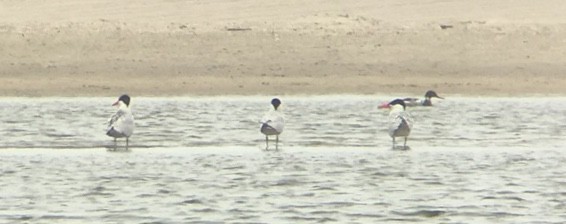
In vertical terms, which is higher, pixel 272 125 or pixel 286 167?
pixel 272 125

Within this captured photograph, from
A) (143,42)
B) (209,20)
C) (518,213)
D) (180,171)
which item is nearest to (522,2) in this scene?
(209,20)

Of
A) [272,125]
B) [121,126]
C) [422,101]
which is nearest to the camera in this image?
[121,126]

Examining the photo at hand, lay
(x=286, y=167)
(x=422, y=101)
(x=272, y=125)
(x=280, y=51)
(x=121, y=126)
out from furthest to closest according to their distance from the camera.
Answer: (x=280, y=51), (x=422, y=101), (x=272, y=125), (x=121, y=126), (x=286, y=167)

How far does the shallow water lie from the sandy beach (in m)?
2.46

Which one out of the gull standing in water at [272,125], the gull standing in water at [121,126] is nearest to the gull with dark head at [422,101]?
the gull standing in water at [272,125]

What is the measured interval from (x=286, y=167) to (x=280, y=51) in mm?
12287

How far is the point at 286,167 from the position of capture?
49.1ft

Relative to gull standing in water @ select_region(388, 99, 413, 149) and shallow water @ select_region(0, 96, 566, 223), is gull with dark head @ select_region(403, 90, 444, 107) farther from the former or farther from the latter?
gull standing in water @ select_region(388, 99, 413, 149)

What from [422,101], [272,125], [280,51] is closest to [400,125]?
[272,125]

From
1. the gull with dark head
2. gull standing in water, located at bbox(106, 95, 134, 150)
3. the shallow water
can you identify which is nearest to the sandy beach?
the gull with dark head

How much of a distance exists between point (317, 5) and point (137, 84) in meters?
8.21

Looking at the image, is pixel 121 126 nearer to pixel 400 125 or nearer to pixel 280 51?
pixel 400 125

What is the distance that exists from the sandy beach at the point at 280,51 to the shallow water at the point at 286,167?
2459mm

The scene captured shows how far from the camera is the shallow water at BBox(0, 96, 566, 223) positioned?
39.0ft
